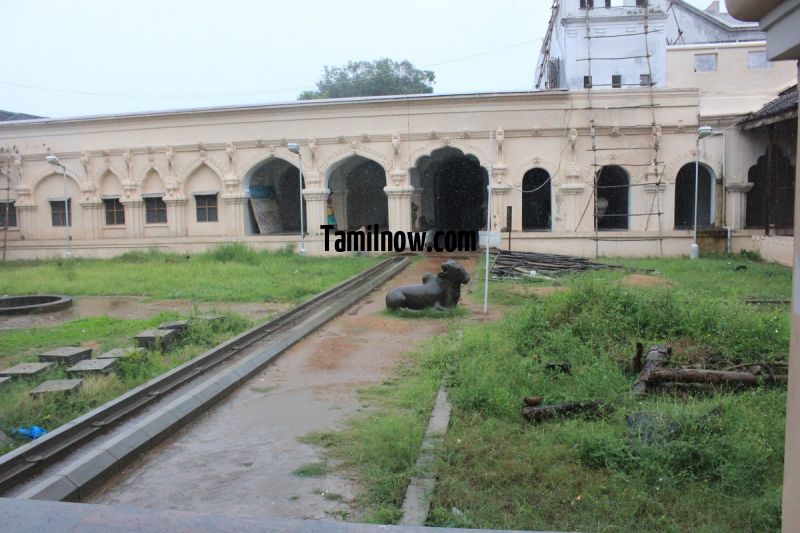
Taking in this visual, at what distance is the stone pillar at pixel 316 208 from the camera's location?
75.8 feet

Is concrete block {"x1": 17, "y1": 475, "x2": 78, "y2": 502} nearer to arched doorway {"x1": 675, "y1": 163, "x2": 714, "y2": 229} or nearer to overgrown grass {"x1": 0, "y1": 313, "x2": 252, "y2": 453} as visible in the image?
overgrown grass {"x1": 0, "y1": 313, "x2": 252, "y2": 453}

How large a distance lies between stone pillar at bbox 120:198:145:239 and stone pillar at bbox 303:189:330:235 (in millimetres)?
6229

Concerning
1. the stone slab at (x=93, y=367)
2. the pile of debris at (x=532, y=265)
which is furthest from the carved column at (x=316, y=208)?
the stone slab at (x=93, y=367)

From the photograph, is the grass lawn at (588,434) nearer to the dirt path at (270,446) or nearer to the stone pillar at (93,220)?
the dirt path at (270,446)

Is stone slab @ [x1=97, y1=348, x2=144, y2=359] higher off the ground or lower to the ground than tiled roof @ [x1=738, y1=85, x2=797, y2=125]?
lower

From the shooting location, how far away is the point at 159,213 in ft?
80.8

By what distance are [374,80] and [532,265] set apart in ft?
110

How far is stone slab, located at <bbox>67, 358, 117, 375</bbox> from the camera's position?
6.79m

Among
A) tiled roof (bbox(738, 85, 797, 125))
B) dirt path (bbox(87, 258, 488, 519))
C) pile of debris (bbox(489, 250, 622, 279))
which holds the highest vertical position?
tiled roof (bbox(738, 85, 797, 125))

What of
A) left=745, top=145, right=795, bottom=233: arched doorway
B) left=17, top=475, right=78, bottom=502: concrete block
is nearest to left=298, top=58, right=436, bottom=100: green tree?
left=745, top=145, right=795, bottom=233: arched doorway

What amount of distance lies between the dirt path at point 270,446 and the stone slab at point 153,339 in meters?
1.52

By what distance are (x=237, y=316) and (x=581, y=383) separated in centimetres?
591

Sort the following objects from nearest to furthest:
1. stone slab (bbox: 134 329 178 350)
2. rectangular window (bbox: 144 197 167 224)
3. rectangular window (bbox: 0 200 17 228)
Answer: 1. stone slab (bbox: 134 329 178 350)
2. rectangular window (bbox: 144 197 167 224)
3. rectangular window (bbox: 0 200 17 228)

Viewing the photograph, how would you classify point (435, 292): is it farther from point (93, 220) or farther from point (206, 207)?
point (93, 220)
